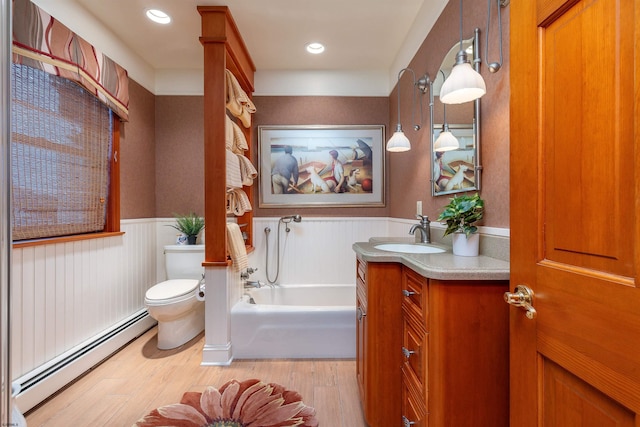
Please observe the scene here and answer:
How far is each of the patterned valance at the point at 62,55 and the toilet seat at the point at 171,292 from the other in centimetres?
146

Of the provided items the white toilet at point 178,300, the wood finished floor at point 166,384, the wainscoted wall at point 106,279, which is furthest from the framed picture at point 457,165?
the white toilet at point 178,300

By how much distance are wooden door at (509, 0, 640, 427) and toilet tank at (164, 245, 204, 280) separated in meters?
2.53

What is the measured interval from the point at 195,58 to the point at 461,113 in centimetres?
248

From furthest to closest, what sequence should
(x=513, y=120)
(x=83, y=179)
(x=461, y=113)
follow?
(x=83, y=179), (x=461, y=113), (x=513, y=120)

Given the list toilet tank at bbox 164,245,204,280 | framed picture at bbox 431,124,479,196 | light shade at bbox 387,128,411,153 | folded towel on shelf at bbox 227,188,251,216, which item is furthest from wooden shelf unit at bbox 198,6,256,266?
framed picture at bbox 431,124,479,196

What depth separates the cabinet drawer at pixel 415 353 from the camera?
103cm

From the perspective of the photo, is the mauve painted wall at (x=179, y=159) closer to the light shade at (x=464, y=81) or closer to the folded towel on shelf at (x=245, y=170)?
the folded towel on shelf at (x=245, y=170)

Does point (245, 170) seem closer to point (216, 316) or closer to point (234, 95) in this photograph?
point (234, 95)

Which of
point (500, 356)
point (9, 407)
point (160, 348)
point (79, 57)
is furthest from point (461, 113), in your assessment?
point (160, 348)

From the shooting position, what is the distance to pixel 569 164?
62cm

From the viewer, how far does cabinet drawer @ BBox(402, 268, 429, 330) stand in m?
1.05

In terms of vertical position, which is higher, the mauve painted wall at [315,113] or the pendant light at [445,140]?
the mauve painted wall at [315,113]

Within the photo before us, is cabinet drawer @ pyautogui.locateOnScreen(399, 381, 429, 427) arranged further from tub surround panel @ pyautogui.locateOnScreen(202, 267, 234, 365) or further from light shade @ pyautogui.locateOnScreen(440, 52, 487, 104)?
tub surround panel @ pyautogui.locateOnScreen(202, 267, 234, 365)

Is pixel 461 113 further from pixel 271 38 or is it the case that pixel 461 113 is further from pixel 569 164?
pixel 271 38
